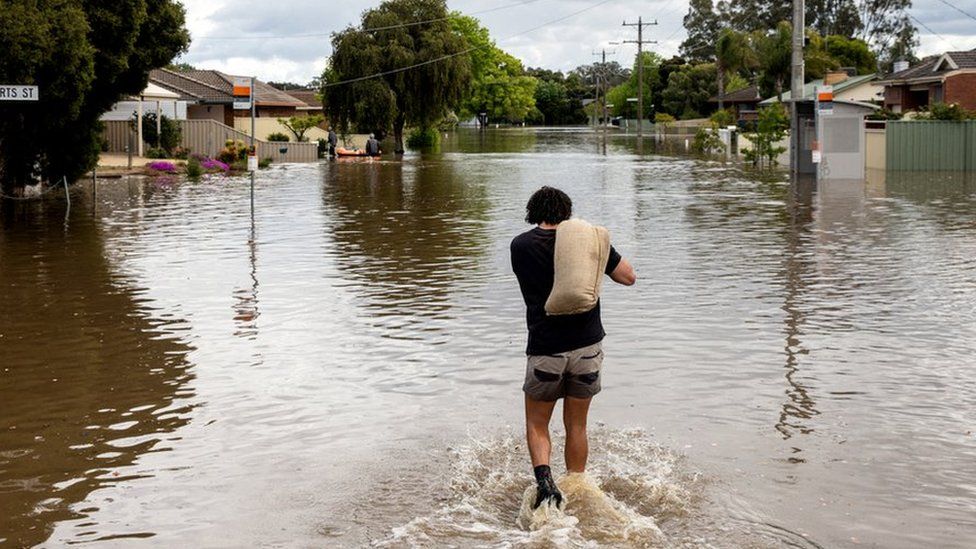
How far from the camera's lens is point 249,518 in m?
6.96

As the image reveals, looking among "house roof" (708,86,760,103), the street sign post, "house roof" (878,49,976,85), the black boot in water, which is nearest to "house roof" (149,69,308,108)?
"house roof" (878,49,976,85)

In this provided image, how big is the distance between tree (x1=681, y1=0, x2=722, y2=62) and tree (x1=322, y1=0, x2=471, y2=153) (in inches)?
3085

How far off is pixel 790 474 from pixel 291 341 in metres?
5.65

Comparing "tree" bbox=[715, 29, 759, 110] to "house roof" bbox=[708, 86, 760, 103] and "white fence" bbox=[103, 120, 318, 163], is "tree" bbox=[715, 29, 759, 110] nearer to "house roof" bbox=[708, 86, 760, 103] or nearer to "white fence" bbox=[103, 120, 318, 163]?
"house roof" bbox=[708, 86, 760, 103]

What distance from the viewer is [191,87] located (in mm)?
63781

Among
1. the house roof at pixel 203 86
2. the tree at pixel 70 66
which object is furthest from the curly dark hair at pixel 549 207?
the house roof at pixel 203 86

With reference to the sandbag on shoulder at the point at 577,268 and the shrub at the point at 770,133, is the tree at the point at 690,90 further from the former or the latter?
the sandbag on shoulder at the point at 577,268

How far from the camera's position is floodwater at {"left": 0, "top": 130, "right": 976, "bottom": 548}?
6.95m

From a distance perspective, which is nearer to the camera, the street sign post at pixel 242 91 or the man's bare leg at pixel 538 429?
the man's bare leg at pixel 538 429

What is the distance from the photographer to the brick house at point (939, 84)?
5178 cm

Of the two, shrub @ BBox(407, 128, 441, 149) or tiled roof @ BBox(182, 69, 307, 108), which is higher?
tiled roof @ BBox(182, 69, 307, 108)

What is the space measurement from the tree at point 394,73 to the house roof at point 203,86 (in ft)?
14.9

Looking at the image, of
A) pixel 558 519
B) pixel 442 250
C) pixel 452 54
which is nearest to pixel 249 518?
pixel 558 519

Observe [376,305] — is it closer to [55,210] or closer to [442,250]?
[442,250]
